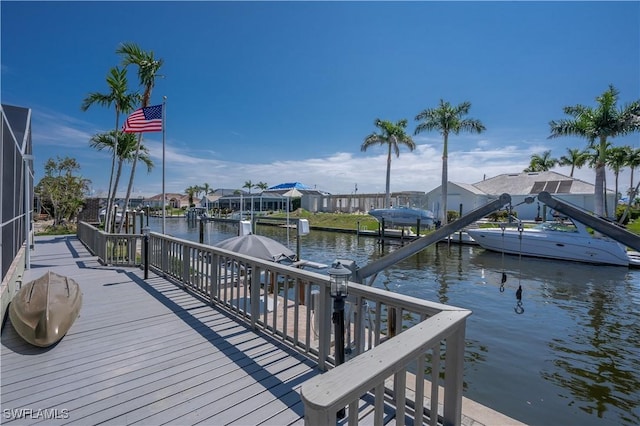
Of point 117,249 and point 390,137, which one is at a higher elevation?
point 390,137

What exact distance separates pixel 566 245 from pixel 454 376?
17075 millimetres

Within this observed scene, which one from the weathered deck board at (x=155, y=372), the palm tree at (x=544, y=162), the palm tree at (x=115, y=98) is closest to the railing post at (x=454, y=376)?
the weathered deck board at (x=155, y=372)

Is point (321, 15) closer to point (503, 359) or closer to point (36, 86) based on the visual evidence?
point (503, 359)

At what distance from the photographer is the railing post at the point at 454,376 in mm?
1907

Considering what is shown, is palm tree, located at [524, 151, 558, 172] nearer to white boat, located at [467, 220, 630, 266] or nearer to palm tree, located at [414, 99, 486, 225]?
palm tree, located at [414, 99, 486, 225]

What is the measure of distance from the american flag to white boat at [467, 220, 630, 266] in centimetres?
1392

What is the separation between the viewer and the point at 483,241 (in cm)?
1761

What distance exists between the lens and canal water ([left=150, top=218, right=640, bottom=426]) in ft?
14.8

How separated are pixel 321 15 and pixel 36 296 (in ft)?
29.8

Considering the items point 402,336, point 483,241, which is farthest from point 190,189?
point 402,336

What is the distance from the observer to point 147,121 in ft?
30.7

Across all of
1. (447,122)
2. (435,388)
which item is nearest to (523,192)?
(447,122)

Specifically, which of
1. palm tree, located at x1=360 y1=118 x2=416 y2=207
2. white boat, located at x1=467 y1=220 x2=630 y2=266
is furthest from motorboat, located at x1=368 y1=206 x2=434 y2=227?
palm tree, located at x1=360 y1=118 x2=416 y2=207

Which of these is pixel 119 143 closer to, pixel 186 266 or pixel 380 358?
pixel 186 266
